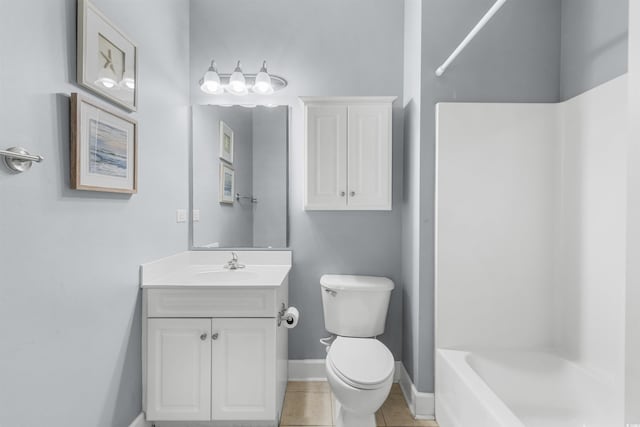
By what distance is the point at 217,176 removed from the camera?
91.7 inches

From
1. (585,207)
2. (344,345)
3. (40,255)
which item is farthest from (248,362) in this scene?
(585,207)

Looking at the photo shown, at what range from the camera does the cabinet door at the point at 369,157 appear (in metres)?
2.17

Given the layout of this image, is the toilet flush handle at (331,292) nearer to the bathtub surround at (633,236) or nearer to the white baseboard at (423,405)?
the white baseboard at (423,405)

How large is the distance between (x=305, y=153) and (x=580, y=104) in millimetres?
1494

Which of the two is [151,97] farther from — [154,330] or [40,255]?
[154,330]

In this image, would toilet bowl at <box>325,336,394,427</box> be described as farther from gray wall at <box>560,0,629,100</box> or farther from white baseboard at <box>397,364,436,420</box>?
gray wall at <box>560,0,629,100</box>

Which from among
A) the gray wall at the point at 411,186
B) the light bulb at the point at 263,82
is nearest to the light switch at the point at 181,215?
the light bulb at the point at 263,82

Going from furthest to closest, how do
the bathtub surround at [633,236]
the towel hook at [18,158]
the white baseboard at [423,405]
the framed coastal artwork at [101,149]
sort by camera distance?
the white baseboard at [423,405] < the framed coastal artwork at [101,149] < the towel hook at [18,158] < the bathtub surround at [633,236]

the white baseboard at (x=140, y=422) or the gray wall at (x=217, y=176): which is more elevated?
the gray wall at (x=217, y=176)

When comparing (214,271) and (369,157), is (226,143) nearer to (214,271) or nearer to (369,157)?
(214,271)

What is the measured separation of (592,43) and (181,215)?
248 cm

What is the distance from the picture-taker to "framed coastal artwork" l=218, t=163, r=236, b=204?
7.65ft

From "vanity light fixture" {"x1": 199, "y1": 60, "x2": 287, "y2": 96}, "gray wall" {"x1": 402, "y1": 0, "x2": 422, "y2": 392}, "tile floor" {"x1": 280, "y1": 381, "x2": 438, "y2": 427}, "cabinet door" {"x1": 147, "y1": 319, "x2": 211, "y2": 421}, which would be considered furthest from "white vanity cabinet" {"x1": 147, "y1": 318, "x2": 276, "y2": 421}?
"vanity light fixture" {"x1": 199, "y1": 60, "x2": 287, "y2": 96}

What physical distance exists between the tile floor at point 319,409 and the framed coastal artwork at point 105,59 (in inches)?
73.4
